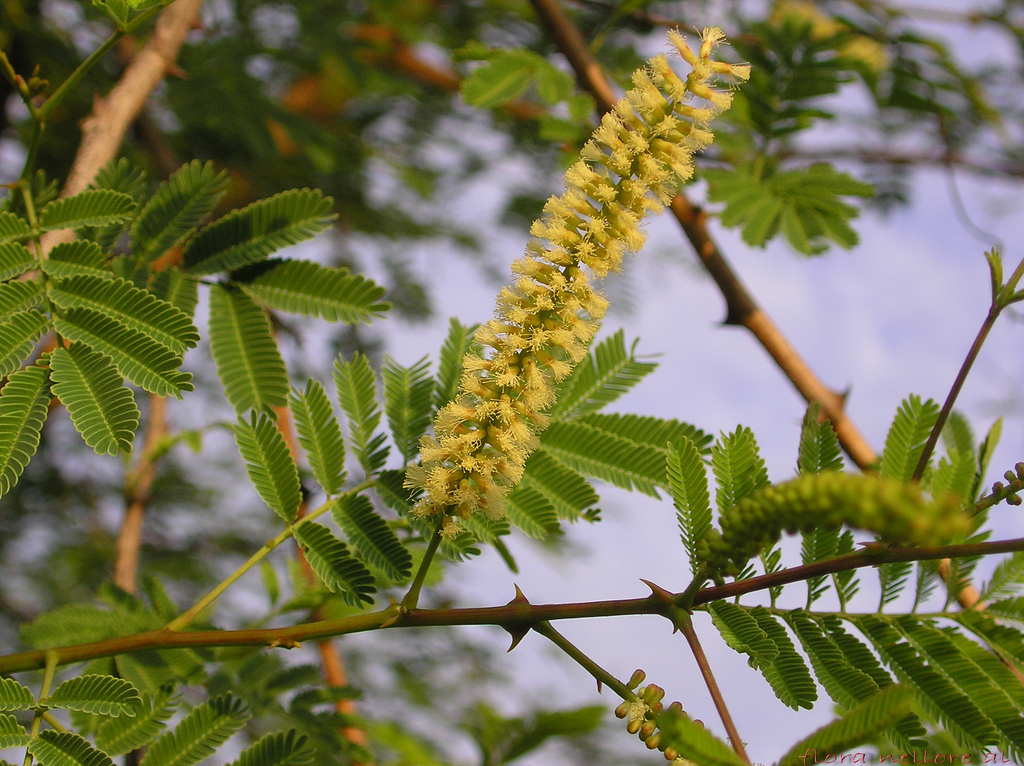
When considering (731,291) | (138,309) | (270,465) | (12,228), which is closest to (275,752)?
(270,465)

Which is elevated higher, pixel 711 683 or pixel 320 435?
pixel 320 435

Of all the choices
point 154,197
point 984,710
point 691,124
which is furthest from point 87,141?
point 984,710

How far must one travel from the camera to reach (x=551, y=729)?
172 cm

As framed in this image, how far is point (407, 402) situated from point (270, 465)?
33cm

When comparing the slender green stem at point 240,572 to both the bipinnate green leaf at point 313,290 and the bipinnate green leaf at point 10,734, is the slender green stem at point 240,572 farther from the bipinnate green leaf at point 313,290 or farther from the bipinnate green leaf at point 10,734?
the bipinnate green leaf at point 313,290

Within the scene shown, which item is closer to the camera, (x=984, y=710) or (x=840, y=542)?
(x=984, y=710)

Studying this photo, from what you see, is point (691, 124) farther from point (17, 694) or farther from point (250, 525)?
point (250, 525)

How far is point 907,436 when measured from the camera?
5.51 feet

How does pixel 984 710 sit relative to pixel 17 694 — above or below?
below

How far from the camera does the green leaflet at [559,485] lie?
1743 mm

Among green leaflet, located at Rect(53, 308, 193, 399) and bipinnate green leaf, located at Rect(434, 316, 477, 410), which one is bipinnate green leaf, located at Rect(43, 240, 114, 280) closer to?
green leaflet, located at Rect(53, 308, 193, 399)

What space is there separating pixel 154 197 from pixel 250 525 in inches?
149

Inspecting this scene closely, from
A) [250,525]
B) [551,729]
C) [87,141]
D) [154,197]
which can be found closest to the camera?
[551,729]

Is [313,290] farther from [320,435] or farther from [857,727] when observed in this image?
[857,727]
